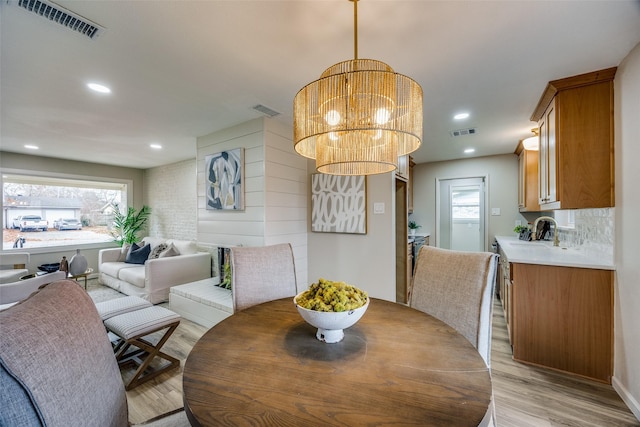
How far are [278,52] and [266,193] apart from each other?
1544 millimetres

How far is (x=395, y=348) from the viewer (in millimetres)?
1063

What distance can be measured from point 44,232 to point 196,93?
16.5 ft

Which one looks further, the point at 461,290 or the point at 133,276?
the point at 133,276

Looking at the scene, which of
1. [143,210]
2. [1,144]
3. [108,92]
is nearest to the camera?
[108,92]

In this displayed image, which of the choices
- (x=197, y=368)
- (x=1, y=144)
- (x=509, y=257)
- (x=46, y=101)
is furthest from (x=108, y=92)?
(x=509, y=257)

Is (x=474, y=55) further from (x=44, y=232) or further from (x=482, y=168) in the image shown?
(x=44, y=232)

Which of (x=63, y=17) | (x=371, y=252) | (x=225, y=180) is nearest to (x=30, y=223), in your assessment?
(x=225, y=180)

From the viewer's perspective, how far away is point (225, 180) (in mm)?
3480

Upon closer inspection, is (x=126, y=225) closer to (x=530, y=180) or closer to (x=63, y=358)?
(x=63, y=358)

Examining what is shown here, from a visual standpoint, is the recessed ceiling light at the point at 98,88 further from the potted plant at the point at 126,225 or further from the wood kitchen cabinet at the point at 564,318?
the potted plant at the point at 126,225

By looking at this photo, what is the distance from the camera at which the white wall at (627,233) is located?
5.72ft

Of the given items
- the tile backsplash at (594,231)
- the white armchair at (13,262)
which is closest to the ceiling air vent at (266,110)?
the tile backsplash at (594,231)

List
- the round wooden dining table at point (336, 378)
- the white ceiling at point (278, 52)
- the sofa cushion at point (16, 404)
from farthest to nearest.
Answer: the white ceiling at point (278, 52)
the round wooden dining table at point (336, 378)
the sofa cushion at point (16, 404)

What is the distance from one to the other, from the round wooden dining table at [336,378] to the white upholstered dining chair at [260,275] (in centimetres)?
49
